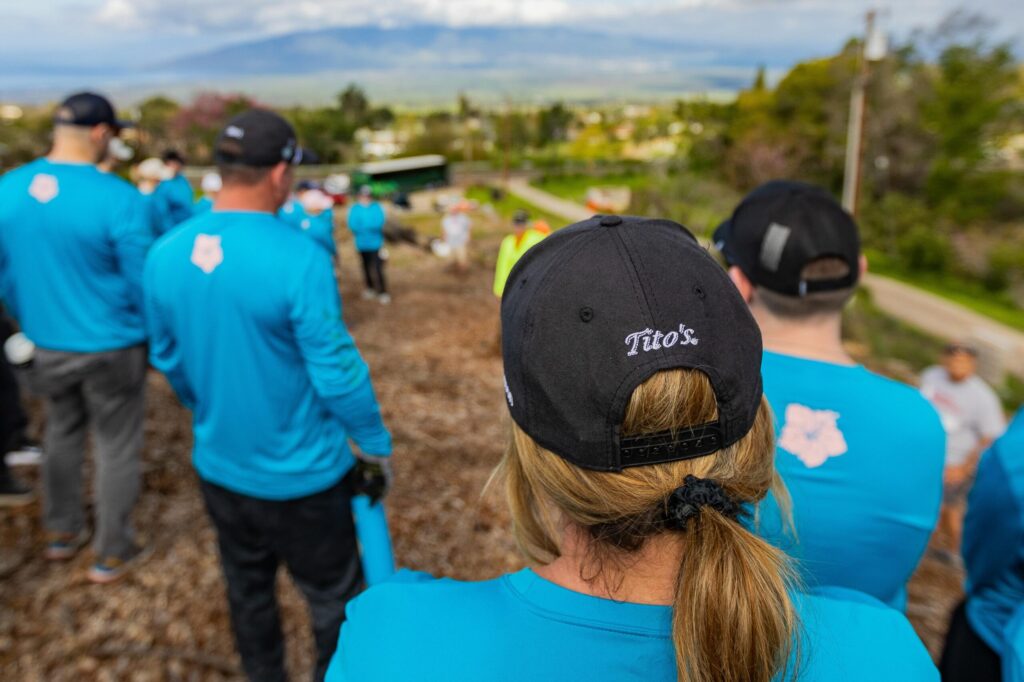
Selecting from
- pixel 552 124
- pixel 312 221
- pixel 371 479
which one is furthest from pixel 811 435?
pixel 552 124

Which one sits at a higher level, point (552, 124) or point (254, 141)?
point (552, 124)

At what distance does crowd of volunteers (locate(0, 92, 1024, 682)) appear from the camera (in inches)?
35.5

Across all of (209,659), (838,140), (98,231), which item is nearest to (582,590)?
(209,659)

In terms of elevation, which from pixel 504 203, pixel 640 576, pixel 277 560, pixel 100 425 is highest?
pixel 640 576

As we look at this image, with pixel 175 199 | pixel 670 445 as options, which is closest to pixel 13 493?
pixel 175 199

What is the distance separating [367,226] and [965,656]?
33.0 ft

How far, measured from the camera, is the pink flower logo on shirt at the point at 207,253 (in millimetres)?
2172

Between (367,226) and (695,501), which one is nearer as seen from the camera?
(695,501)

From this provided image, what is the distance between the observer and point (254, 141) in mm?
2322

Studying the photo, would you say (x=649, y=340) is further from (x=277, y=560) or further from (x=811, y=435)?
(x=277, y=560)

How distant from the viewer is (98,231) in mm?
3082

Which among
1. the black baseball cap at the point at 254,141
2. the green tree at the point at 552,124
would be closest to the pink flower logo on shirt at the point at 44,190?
the black baseball cap at the point at 254,141

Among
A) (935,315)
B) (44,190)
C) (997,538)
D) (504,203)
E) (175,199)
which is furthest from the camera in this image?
(504,203)

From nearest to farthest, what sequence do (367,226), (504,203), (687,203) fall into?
(367,226)
(687,203)
(504,203)
